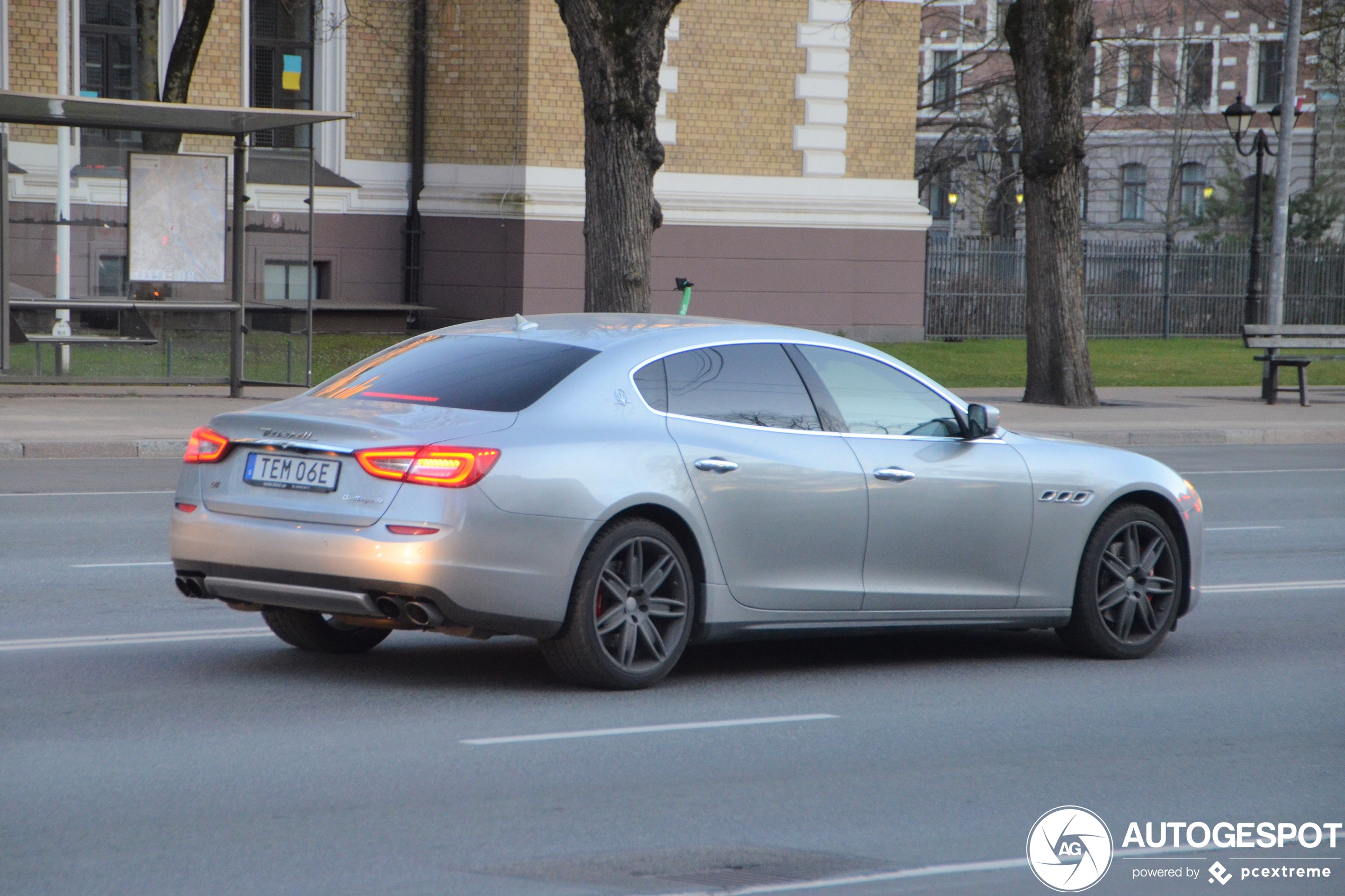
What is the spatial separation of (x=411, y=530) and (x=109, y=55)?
2522cm

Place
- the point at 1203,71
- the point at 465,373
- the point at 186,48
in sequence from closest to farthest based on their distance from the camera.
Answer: the point at 465,373, the point at 186,48, the point at 1203,71

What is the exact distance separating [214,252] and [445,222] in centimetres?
1061

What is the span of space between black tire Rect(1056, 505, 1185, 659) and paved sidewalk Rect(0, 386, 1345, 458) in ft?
30.6

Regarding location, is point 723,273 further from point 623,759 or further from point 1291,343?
point 623,759

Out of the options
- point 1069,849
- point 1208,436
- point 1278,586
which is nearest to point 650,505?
point 1069,849

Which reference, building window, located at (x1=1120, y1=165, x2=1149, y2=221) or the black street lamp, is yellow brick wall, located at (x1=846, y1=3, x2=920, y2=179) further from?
building window, located at (x1=1120, y1=165, x2=1149, y2=221)

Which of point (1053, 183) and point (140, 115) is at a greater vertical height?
point (140, 115)

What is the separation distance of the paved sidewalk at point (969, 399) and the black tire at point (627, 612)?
9380mm

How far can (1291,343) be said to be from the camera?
82.1 ft

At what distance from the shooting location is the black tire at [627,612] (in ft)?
22.4

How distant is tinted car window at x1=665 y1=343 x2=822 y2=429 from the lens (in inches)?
288

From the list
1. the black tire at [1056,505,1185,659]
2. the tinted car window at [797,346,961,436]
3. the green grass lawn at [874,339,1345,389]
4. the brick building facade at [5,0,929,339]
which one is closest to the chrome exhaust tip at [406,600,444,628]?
the tinted car window at [797,346,961,436]

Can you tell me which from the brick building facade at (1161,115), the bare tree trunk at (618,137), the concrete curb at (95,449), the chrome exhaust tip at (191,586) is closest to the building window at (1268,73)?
the brick building facade at (1161,115)

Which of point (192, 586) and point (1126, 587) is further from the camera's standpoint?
point (1126, 587)
